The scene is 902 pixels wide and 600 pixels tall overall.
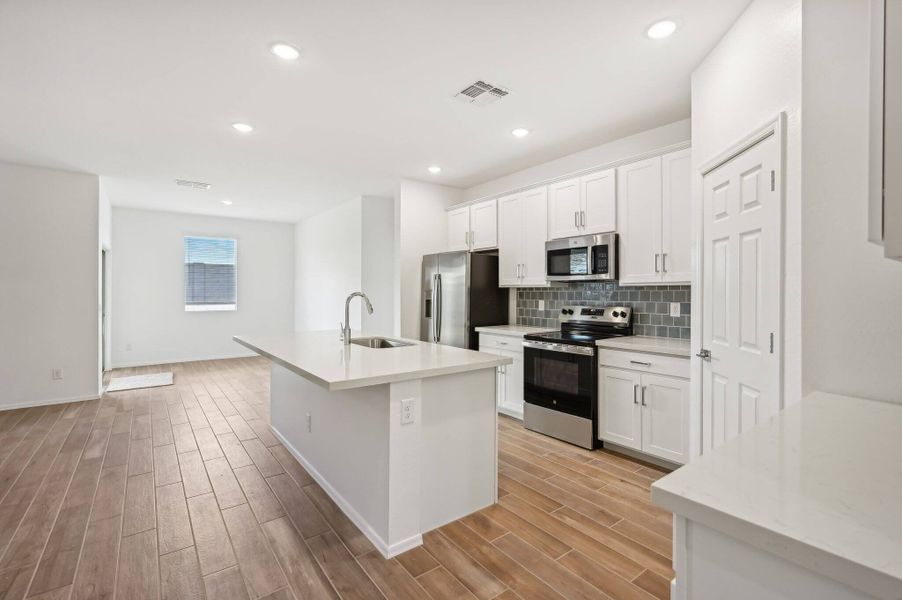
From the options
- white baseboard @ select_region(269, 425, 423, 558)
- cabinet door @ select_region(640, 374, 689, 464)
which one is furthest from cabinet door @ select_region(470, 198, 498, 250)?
white baseboard @ select_region(269, 425, 423, 558)

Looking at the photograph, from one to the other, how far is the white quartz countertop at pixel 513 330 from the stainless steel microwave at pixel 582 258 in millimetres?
576

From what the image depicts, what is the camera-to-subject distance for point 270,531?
226 cm

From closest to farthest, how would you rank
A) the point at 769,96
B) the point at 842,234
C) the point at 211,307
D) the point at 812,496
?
1. the point at 812,496
2. the point at 842,234
3. the point at 769,96
4. the point at 211,307

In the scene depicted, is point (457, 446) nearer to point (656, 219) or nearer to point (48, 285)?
point (656, 219)

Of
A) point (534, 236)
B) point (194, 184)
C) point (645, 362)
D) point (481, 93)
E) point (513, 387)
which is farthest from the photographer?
point (194, 184)

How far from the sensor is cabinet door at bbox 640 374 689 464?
9.50ft

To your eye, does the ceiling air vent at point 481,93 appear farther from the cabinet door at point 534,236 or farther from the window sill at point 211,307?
the window sill at point 211,307

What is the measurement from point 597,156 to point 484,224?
1.40 meters

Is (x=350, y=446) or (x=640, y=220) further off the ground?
(x=640, y=220)

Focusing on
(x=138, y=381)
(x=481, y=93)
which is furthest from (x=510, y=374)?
(x=138, y=381)

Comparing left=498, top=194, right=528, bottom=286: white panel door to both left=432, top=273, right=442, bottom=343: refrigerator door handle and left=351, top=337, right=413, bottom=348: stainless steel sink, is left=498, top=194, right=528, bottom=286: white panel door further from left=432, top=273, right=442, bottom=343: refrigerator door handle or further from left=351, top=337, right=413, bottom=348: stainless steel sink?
left=351, top=337, right=413, bottom=348: stainless steel sink

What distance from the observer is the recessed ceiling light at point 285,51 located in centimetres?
241

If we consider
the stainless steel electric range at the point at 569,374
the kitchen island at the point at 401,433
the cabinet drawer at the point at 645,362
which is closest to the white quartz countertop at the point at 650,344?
the cabinet drawer at the point at 645,362

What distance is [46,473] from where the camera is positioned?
2984 millimetres
